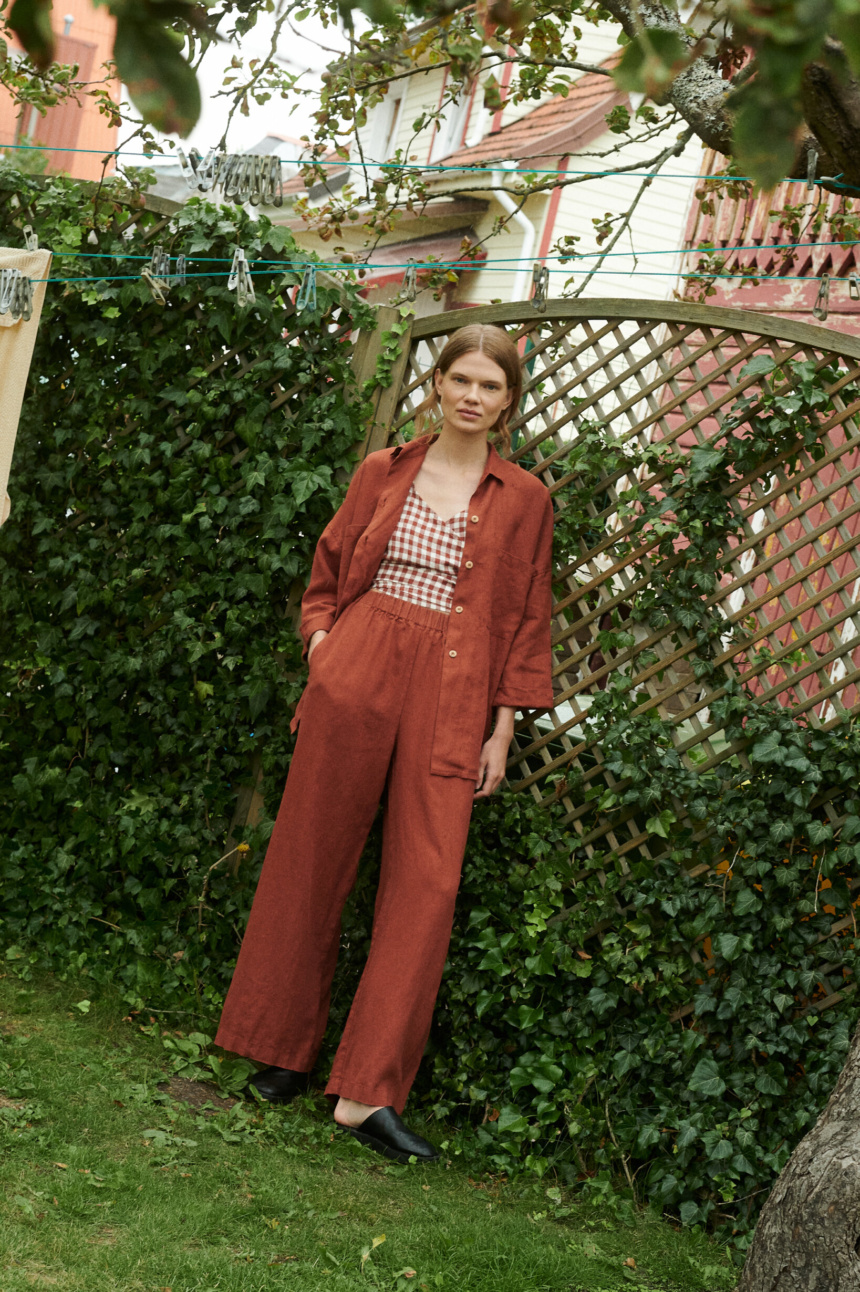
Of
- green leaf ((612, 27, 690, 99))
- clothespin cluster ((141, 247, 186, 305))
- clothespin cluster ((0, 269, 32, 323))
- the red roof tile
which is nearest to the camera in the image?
green leaf ((612, 27, 690, 99))

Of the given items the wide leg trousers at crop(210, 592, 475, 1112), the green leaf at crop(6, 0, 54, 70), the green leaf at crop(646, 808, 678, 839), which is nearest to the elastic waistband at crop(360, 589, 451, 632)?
the wide leg trousers at crop(210, 592, 475, 1112)

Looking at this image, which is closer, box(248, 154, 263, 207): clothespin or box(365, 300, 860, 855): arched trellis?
box(365, 300, 860, 855): arched trellis

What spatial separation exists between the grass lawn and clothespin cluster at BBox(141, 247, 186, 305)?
7.52 ft

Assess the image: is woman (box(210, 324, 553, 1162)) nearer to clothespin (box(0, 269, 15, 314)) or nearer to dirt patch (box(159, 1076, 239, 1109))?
dirt patch (box(159, 1076, 239, 1109))

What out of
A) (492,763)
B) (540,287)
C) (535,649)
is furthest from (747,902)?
(540,287)

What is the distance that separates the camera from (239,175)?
365cm

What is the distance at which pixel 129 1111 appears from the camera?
3027 mm

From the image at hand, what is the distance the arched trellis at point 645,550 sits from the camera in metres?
3.07

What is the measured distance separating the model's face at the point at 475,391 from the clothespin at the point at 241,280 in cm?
85

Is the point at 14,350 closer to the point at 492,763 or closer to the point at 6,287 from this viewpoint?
the point at 6,287

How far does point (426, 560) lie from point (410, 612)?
0.48ft

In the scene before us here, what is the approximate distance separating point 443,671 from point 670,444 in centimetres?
87

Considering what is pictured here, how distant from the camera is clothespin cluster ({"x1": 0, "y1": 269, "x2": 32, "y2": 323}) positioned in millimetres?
3566

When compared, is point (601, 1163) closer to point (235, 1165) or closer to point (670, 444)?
point (235, 1165)
